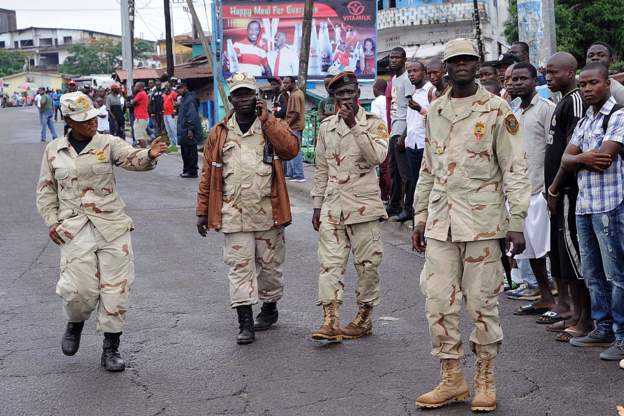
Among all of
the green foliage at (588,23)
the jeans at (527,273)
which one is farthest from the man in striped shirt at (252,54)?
the jeans at (527,273)

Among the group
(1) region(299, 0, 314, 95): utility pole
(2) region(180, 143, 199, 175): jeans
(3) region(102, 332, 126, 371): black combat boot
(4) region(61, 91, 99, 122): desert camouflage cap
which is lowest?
(3) region(102, 332, 126, 371): black combat boot

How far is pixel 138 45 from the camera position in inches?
4102

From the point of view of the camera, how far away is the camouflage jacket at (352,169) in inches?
281

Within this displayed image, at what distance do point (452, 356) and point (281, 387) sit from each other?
1.13 metres

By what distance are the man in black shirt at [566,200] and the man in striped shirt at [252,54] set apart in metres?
20.6

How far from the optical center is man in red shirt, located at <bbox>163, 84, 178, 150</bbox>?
2400 centimetres

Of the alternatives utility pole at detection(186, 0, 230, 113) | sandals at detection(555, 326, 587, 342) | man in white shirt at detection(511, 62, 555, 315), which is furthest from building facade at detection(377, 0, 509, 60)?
sandals at detection(555, 326, 587, 342)

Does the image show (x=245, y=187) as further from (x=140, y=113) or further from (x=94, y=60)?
(x=94, y=60)

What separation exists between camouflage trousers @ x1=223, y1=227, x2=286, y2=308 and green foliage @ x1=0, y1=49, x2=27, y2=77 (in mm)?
106074

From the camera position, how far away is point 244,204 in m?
7.33

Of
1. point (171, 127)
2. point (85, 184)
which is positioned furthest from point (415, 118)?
point (171, 127)

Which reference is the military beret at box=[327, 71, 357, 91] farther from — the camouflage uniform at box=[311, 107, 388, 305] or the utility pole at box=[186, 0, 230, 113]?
the utility pole at box=[186, 0, 230, 113]

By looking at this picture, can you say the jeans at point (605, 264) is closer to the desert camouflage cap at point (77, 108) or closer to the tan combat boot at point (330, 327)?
the tan combat boot at point (330, 327)

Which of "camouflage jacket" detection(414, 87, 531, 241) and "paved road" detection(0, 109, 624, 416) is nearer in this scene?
"camouflage jacket" detection(414, 87, 531, 241)
